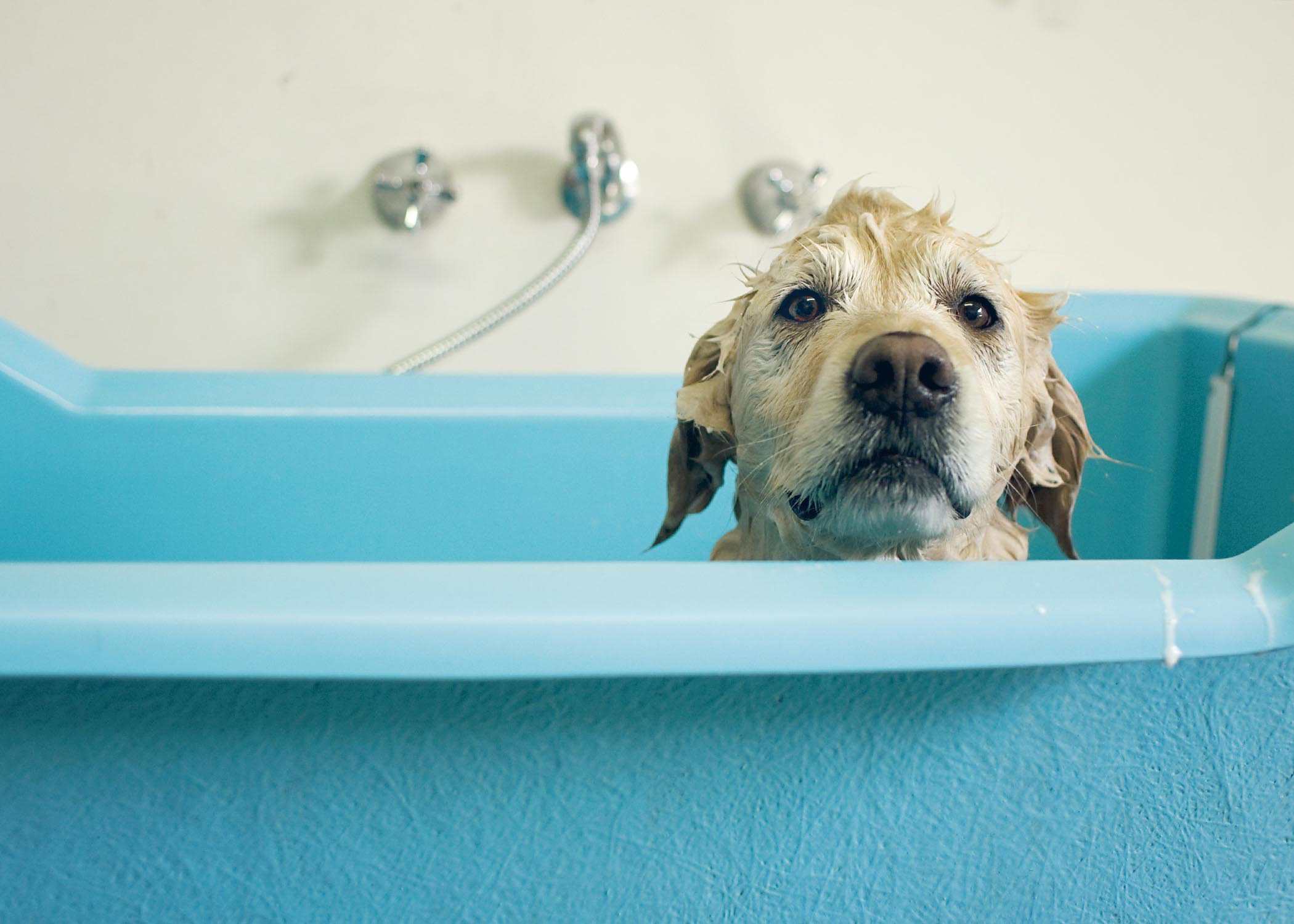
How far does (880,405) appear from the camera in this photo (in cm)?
82

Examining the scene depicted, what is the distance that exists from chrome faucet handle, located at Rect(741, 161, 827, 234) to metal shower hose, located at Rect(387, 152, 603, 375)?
28 cm

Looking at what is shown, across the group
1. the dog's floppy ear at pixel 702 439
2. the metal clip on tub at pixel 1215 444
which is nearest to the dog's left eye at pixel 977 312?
the dog's floppy ear at pixel 702 439

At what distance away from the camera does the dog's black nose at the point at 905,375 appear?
2.62ft

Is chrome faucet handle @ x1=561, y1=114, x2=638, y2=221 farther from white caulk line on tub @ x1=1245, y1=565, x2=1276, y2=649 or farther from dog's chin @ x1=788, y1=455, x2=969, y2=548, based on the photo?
white caulk line on tub @ x1=1245, y1=565, x2=1276, y2=649

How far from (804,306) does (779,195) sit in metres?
0.98

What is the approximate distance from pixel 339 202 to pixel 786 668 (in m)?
1.55

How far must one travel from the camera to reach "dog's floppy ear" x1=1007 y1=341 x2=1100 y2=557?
106 cm

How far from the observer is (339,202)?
193 centimetres

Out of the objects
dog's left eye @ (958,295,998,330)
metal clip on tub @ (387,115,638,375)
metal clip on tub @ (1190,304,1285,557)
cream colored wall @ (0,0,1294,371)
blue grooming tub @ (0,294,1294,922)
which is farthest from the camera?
cream colored wall @ (0,0,1294,371)

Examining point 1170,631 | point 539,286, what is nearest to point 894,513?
point 1170,631

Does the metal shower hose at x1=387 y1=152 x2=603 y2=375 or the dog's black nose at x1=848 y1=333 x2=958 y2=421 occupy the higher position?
the dog's black nose at x1=848 y1=333 x2=958 y2=421

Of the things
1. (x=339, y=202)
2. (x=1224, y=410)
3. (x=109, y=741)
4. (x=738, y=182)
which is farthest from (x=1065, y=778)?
(x=339, y=202)

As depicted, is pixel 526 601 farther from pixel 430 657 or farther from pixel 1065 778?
pixel 1065 778

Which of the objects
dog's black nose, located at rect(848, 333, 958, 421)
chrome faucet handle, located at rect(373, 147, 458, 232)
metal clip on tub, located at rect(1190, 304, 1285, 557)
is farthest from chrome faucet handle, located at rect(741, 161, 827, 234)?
dog's black nose, located at rect(848, 333, 958, 421)
